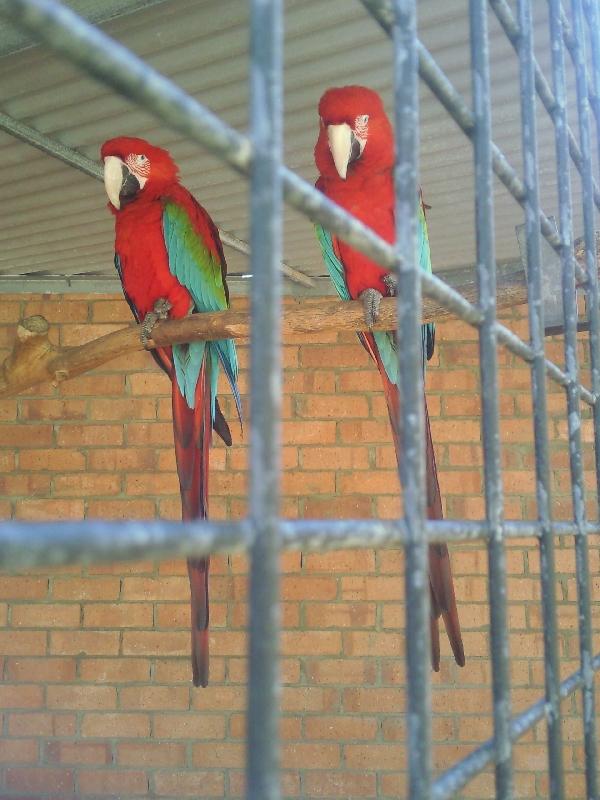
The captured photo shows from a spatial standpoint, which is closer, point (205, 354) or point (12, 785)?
point (205, 354)

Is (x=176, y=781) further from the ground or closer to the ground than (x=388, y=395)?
closer to the ground

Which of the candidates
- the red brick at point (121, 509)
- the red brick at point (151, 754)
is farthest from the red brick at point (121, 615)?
the red brick at point (151, 754)

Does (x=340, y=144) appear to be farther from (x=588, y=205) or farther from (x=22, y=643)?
(x=22, y=643)

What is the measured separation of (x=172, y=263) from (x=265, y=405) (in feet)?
6.55

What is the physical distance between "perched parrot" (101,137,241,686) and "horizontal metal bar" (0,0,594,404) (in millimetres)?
1565

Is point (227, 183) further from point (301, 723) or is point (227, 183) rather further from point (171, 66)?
point (301, 723)

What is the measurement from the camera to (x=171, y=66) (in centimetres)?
182

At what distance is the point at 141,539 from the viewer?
34cm

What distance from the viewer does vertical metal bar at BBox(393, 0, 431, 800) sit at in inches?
22.1

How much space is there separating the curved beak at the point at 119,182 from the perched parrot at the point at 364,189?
521 millimetres

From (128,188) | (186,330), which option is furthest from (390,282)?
(128,188)

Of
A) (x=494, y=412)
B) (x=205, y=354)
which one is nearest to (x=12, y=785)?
(x=205, y=354)

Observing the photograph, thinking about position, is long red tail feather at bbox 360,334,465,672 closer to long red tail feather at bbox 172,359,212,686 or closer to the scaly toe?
long red tail feather at bbox 172,359,212,686

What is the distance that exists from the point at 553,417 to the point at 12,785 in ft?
8.56
